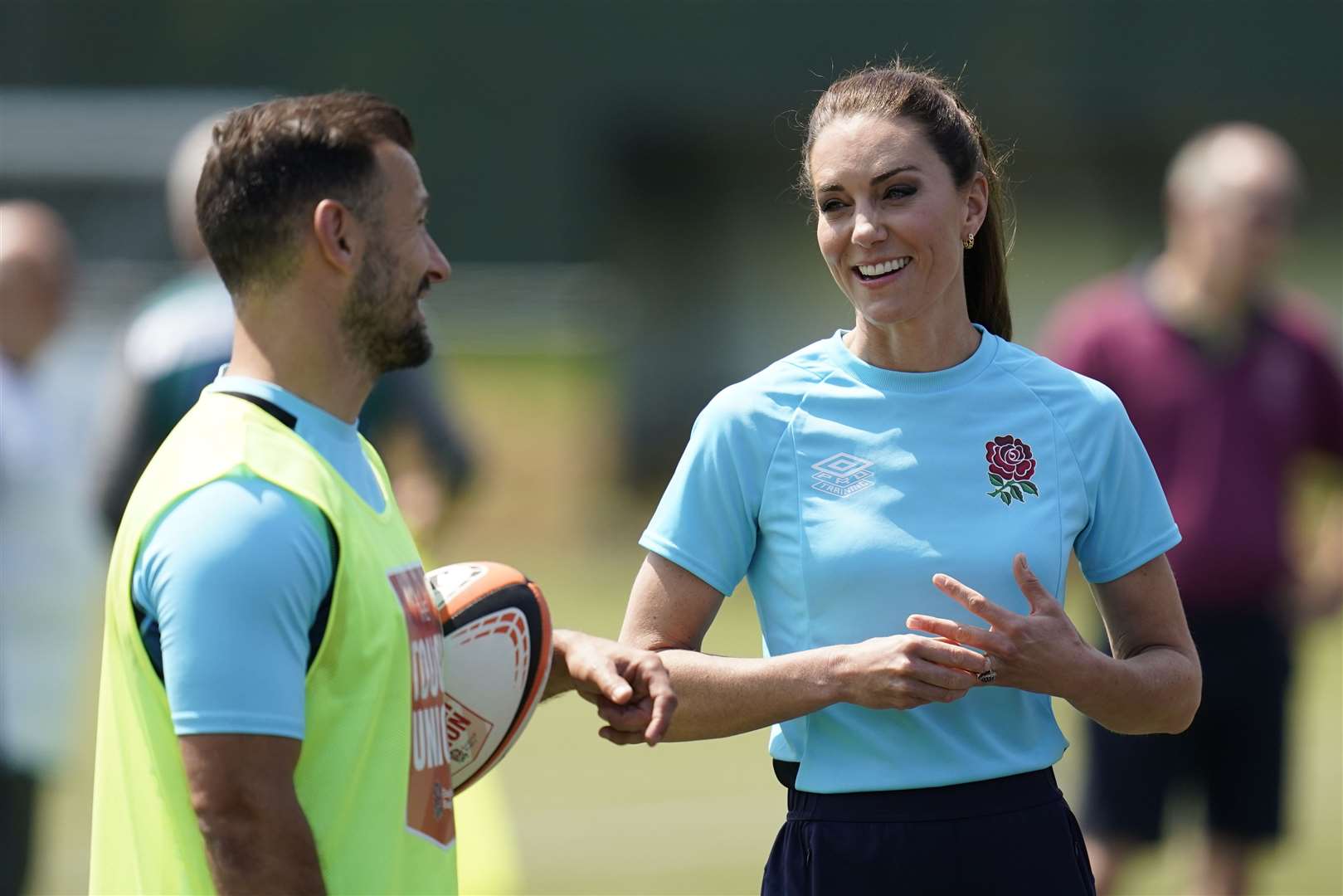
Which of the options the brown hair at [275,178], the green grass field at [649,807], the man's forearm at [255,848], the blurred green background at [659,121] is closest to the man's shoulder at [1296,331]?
the green grass field at [649,807]

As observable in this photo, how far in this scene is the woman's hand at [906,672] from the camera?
9.18 ft

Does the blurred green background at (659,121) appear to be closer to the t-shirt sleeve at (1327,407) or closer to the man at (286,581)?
the t-shirt sleeve at (1327,407)

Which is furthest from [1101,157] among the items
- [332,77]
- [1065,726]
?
[1065,726]

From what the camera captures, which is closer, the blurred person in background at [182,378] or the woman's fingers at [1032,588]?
the woman's fingers at [1032,588]

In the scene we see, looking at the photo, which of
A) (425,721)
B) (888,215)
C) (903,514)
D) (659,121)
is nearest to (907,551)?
(903,514)

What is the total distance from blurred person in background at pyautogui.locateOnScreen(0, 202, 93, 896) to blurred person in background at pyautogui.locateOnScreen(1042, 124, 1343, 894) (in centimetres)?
320

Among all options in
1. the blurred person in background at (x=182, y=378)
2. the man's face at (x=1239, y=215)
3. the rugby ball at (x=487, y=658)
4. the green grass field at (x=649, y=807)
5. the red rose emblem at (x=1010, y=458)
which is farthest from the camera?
the green grass field at (x=649, y=807)

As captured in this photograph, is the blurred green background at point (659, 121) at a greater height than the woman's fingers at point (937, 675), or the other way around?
the blurred green background at point (659, 121)

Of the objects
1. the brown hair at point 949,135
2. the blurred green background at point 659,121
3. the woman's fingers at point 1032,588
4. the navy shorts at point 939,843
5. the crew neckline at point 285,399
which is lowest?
the navy shorts at point 939,843

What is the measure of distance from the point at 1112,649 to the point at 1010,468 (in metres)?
0.44

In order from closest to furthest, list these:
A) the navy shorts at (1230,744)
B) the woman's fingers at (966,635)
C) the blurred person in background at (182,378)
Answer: the woman's fingers at (966,635) < the blurred person in background at (182,378) < the navy shorts at (1230,744)

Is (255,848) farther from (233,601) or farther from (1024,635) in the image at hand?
(1024,635)

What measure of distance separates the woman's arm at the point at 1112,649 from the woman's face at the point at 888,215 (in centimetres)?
53

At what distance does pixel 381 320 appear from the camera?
2.66m
